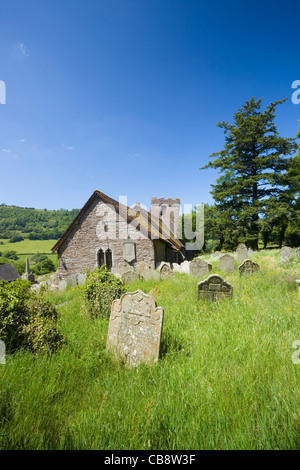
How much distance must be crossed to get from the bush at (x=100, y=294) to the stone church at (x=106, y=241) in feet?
30.0

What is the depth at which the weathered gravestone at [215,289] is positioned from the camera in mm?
6109

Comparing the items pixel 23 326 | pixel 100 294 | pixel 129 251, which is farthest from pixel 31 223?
pixel 23 326

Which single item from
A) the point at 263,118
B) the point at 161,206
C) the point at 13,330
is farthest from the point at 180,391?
the point at 161,206

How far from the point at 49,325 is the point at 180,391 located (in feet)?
8.48

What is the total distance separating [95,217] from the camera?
685 inches

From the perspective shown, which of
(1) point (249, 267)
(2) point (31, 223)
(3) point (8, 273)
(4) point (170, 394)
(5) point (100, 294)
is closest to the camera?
(4) point (170, 394)

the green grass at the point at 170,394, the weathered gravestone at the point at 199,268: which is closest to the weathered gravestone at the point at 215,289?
the green grass at the point at 170,394

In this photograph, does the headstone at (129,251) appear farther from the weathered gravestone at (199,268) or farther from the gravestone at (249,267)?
the gravestone at (249,267)

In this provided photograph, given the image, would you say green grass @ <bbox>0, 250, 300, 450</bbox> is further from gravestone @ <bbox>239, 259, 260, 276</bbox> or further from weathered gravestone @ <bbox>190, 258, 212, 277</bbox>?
weathered gravestone @ <bbox>190, 258, 212, 277</bbox>

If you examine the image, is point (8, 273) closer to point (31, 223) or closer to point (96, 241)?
point (96, 241)

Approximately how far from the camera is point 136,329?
385 cm

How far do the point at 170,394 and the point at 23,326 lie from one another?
2.86 metres

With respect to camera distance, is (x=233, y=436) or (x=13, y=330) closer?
(x=233, y=436)
